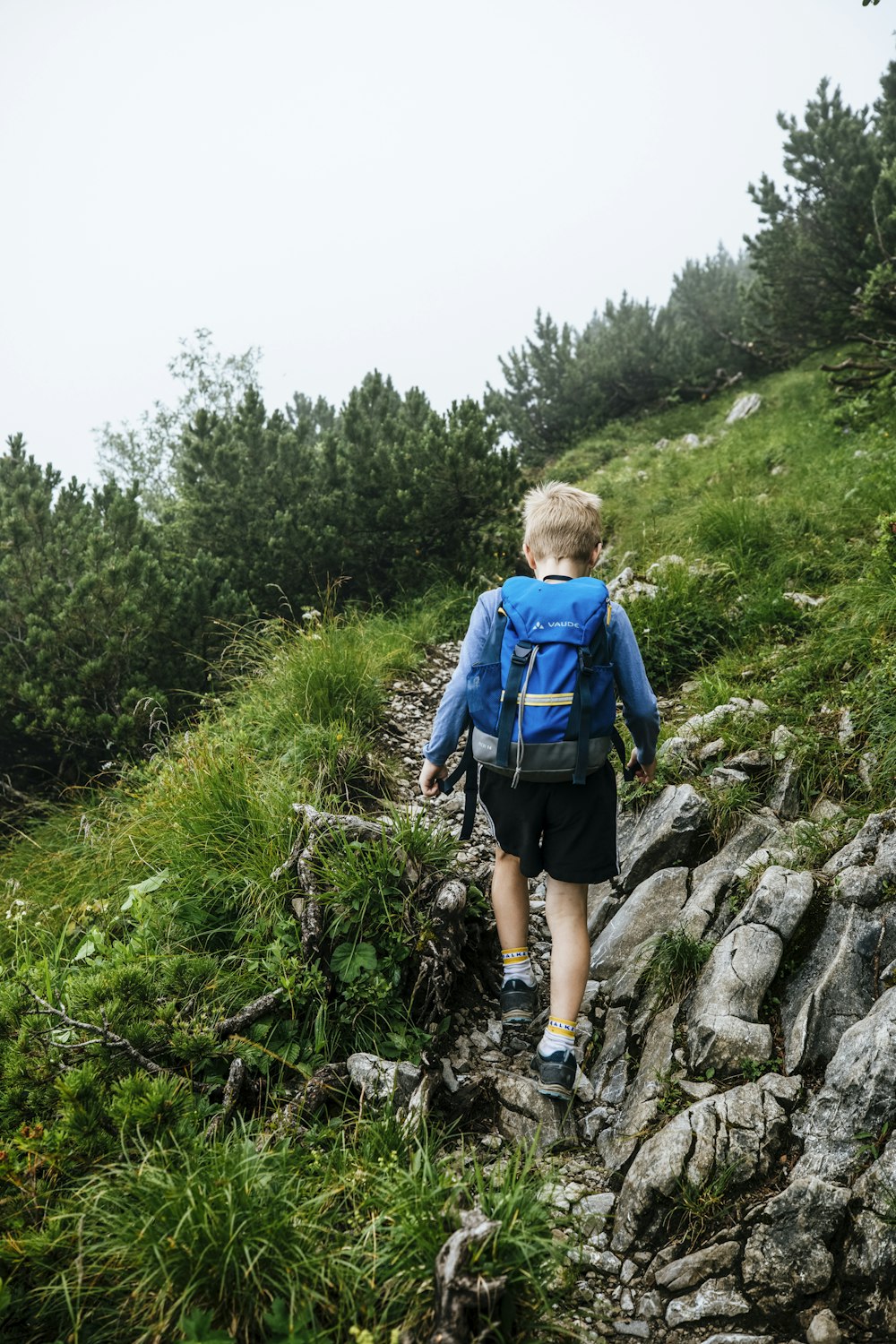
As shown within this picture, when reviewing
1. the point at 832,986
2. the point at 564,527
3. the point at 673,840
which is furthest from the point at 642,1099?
the point at 564,527

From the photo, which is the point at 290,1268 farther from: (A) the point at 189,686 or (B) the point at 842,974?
(A) the point at 189,686

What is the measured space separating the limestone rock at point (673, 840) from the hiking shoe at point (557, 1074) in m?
1.21

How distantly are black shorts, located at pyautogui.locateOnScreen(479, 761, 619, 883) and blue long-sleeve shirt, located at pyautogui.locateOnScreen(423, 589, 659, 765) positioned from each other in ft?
0.77

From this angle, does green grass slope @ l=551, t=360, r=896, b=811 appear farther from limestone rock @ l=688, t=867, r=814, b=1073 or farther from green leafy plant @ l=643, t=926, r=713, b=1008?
green leafy plant @ l=643, t=926, r=713, b=1008

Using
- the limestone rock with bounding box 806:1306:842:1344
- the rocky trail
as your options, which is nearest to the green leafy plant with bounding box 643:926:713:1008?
the rocky trail

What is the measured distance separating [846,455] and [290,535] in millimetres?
6504

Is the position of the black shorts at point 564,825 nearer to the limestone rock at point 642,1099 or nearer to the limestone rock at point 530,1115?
the limestone rock at point 642,1099

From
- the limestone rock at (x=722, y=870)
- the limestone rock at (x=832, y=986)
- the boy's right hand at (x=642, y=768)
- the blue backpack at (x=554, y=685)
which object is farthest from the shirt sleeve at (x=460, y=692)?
the limestone rock at (x=832, y=986)

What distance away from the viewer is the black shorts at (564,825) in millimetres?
3018

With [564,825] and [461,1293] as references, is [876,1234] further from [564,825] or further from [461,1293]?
[564,825]

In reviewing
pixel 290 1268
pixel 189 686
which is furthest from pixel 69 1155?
pixel 189 686

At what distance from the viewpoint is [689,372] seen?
19.3 metres

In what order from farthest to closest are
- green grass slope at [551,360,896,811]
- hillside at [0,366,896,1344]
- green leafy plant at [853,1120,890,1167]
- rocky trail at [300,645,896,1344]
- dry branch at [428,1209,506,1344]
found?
green grass slope at [551,360,896,811], green leafy plant at [853,1120,890,1167], rocky trail at [300,645,896,1344], hillside at [0,366,896,1344], dry branch at [428,1209,506,1344]

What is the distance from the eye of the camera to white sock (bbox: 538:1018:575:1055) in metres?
2.89
